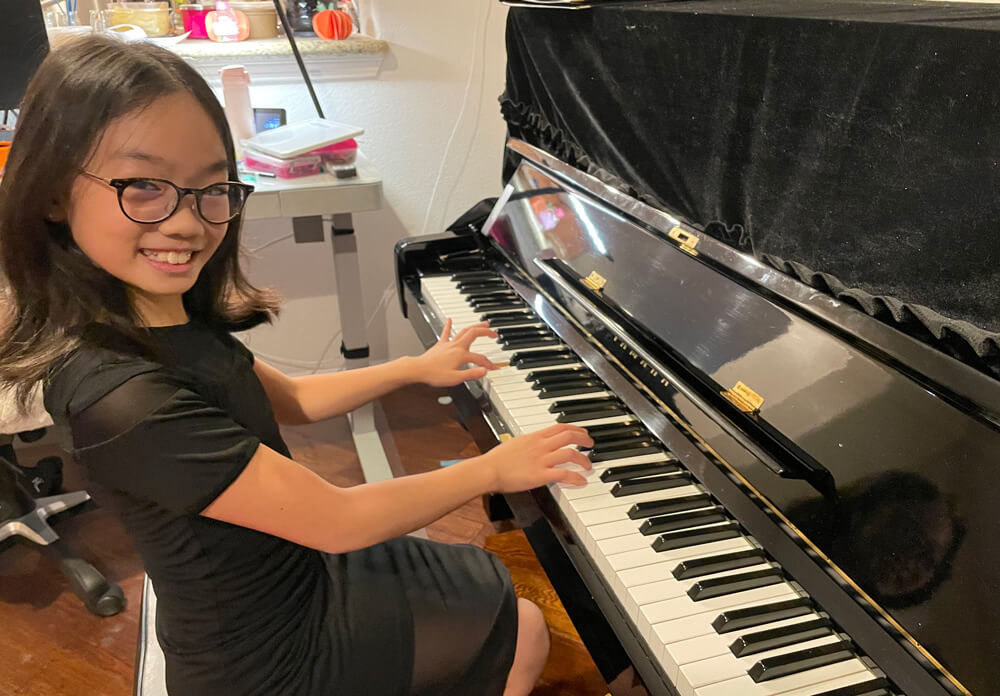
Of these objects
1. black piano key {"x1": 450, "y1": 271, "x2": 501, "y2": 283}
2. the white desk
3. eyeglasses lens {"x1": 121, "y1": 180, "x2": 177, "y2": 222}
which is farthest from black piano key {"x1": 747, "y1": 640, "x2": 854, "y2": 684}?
the white desk

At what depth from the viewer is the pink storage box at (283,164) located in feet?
5.88

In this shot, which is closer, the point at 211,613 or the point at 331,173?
the point at 211,613

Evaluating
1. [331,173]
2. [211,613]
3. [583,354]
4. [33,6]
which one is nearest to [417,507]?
[211,613]

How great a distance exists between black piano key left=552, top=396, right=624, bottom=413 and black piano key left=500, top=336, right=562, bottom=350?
201 mm

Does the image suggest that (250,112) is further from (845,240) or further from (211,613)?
(845,240)

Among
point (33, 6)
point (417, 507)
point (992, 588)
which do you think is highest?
point (33, 6)

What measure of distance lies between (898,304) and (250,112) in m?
1.75

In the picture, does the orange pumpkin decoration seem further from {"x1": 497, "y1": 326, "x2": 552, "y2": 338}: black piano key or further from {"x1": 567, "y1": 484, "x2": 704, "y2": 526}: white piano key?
{"x1": 567, "y1": 484, "x2": 704, "y2": 526}: white piano key

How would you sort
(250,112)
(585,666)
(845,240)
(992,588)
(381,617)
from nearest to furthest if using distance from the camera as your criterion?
(992,588)
(845,240)
(381,617)
(585,666)
(250,112)

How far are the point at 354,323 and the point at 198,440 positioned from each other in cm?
133

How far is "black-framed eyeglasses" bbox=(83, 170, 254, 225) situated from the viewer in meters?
0.83

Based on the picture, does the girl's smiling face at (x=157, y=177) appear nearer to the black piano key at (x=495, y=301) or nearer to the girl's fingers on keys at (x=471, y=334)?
the girl's fingers on keys at (x=471, y=334)

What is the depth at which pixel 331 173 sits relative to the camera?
1.84m

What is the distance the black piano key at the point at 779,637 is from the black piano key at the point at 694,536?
0.46ft
